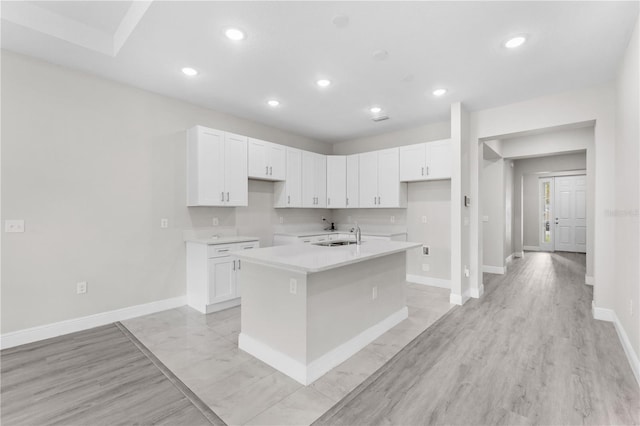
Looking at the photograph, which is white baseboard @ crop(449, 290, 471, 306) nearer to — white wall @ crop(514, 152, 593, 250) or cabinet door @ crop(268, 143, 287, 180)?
cabinet door @ crop(268, 143, 287, 180)

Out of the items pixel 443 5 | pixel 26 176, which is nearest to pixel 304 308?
pixel 443 5

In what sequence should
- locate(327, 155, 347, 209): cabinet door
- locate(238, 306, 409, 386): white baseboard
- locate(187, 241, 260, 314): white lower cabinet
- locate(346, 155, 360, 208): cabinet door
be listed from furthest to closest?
locate(327, 155, 347, 209): cabinet door
locate(346, 155, 360, 208): cabinet door
locate(187, 241, 260, 314): white lower cabinet
locate(238, 306, 409, 386): white baseboard

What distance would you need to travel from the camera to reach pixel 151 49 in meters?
2.77

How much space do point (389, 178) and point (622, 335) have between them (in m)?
3.46

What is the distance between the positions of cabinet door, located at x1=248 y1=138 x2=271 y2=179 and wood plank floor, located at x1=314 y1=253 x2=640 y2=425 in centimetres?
323

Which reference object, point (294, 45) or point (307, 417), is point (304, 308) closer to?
point (307, 417)

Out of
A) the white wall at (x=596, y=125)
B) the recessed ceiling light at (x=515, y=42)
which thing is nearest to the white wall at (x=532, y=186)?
the white wall at (x=596, y=125)

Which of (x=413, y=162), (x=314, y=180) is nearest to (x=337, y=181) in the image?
(x=314, y=180)

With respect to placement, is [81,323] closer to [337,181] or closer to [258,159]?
[258,159]

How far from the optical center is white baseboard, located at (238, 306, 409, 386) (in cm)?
223

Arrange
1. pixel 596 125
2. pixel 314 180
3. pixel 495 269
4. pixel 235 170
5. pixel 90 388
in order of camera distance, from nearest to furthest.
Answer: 1. pixel 90 388
2. pixel 596 125
3. pixel 235 170
4. pixel 314 180
5. pixel 495 269

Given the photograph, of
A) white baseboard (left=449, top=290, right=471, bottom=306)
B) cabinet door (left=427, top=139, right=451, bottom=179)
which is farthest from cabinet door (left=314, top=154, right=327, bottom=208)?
white baseboard (left=449, top=290, right=471, bottom=306)

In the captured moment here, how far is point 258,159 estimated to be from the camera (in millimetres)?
4629

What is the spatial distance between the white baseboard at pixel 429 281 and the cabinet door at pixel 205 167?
11.7 feet
